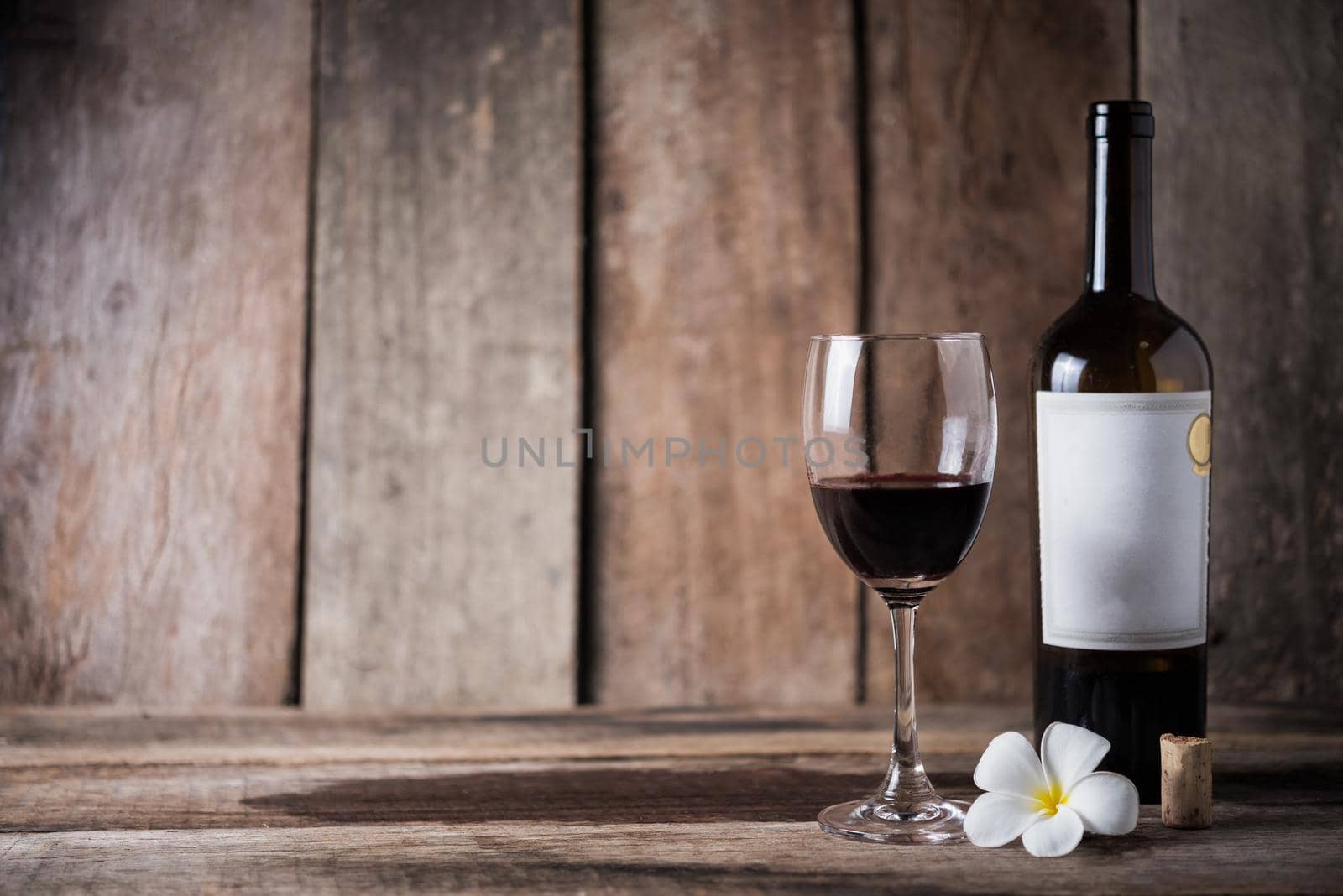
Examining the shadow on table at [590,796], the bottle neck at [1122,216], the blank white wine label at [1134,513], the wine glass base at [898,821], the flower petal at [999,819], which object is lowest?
the shadow on table at [590,796]

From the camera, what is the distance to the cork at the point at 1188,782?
0.71 m

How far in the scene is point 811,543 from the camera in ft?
3.52

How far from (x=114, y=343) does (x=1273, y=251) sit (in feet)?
3.33

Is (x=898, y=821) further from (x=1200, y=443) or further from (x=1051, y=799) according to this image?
(x=1200, y=443)

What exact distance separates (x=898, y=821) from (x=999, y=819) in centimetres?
6

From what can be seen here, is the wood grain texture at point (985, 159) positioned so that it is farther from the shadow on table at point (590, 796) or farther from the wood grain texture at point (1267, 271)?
the shadow on table at point (590, 796)

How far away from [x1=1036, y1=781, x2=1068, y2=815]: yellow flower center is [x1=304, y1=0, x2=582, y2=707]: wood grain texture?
477 mm

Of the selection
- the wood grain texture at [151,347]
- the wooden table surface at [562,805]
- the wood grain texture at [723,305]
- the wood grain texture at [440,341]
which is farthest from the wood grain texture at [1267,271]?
the wood grain texture at [151,347]

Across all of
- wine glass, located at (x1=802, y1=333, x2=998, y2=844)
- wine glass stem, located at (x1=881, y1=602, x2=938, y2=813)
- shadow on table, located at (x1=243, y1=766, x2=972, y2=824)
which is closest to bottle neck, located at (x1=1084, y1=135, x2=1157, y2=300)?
wine glass, located at (x1=802, y1=333, x2=998, y2=844)

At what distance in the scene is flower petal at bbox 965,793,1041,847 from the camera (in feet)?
2.24

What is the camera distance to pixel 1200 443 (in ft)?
2.45

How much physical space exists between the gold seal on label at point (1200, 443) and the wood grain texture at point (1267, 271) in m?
0.34

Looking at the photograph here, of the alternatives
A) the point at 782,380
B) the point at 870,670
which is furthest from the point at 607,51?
the point at 870,670

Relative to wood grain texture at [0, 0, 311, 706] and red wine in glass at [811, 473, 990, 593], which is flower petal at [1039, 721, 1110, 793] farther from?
wood grain texture at [0, 0, 311, 706]
